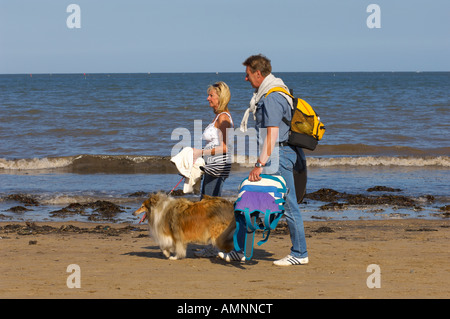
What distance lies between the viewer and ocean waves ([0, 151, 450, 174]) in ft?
54.3

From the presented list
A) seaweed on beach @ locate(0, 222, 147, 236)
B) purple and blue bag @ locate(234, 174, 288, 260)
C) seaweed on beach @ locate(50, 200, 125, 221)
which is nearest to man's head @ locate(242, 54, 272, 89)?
purple and blue bag @ locate(234, 174, 288, 260)

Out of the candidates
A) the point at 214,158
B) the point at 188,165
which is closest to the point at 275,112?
→ the point at 214,158

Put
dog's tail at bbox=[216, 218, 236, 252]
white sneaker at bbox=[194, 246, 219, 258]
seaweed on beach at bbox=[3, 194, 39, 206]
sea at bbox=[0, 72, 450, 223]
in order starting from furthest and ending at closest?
1. seaweed on beach at bbox=[3, 194, 39, 206]
2. sea at bbox=[0, 72, 450, 223]
3. white sneaker at bbox=[194, 246, 219, 258]
4. dog's tail at bbox=[216, 218, 236, 252]

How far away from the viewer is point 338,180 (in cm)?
1410

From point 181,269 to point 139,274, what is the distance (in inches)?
18.8

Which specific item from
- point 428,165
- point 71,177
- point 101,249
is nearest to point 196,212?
point 101,249

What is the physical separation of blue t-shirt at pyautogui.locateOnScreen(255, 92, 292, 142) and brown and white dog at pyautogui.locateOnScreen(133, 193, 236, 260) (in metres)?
1.14

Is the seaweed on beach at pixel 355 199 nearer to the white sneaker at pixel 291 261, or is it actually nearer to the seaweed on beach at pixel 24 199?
the white sneaker at pixel 291 261

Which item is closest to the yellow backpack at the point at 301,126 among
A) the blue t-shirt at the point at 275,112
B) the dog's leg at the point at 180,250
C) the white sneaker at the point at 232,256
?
the blue t-shirt at the point at 275,112

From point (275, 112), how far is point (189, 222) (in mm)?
1680

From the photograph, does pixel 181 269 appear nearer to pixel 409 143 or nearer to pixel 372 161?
pixel 372 161

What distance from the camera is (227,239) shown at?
6.36 metres

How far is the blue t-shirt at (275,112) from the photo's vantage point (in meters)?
5.45

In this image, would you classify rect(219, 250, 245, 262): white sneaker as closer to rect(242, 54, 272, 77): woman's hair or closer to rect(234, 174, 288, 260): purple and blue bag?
rect(234, 174, 288, 260): purple and blue bag
